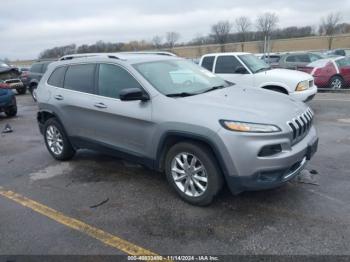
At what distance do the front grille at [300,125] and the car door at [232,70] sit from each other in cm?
505

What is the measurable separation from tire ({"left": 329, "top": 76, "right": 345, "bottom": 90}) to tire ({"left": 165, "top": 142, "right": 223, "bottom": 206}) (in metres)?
11.2

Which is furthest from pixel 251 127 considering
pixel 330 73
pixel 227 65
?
pixel 330 73

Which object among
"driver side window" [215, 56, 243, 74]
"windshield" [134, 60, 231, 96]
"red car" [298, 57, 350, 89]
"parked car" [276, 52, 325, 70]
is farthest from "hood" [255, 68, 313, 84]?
"parked car" [276, 52, 325, 70]

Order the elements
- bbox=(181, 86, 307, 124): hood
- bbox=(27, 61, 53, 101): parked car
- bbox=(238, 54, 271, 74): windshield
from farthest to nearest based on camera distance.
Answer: bbox=(27, 61, 53, 101): parked car < bbox=(238, 54, 271, 74): windshield < bbox=(181, 86, 307, 124): hood

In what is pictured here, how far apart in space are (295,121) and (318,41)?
46486mm

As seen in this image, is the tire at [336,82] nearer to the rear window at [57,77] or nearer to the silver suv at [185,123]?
the silver suv at [185,123]

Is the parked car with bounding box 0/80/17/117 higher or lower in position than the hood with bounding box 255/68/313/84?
lower

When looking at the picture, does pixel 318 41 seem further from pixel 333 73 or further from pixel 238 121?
pixel 238 121

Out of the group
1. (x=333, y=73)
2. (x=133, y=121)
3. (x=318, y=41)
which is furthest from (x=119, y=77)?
(x=318, y=41)

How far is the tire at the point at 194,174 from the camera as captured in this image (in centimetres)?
388

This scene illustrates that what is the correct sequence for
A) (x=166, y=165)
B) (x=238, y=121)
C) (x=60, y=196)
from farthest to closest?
(x=60, y=196)
(x=166, y=165)
(x=238, y=121)

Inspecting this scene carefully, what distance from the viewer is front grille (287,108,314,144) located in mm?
3873

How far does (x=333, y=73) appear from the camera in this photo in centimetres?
1338

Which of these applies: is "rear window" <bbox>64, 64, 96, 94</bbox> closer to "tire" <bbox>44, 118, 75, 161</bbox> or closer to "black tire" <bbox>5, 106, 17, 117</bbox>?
"tire" <bbox>44, 118, 75, 161</bbox>
